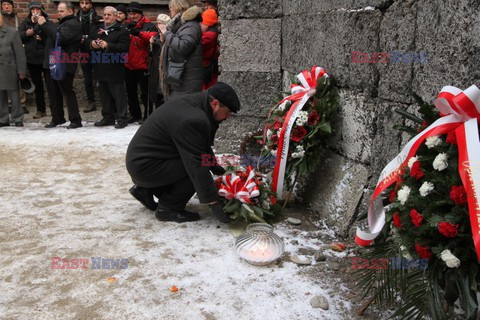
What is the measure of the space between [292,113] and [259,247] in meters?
1.16

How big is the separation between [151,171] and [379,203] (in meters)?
1.87

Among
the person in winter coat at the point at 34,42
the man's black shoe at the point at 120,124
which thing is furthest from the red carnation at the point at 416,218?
the person in winter coat at the point at 34,42

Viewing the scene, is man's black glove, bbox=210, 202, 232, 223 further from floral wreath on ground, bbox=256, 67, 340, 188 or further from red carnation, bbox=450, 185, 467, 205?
red carnation, bbox=450, 185, 467, 205

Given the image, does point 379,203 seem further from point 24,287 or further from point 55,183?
point 55,183

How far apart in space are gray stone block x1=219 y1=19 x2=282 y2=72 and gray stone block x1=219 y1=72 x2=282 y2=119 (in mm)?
68

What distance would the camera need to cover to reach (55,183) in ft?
14.9

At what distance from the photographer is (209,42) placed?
573 cm

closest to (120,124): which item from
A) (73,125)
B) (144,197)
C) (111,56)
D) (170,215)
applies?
(73,125)

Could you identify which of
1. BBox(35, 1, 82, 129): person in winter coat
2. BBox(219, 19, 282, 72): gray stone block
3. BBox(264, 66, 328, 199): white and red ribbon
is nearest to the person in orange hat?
BBox(219, 19, 282, 72): gray stone block

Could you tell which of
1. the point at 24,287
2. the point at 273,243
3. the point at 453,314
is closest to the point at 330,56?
the point at 273,243

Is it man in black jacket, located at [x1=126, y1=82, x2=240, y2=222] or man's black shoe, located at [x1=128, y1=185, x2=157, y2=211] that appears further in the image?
man's black shoe, located at [x1=128, y1=185, x2=157, y2=211]

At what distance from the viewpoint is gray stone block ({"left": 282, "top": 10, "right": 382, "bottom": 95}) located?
313 centimetres

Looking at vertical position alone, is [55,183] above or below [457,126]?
below

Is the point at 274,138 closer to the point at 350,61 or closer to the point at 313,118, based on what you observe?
the point at 313,118
